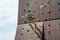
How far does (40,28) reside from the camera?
190 cm

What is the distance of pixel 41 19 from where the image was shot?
196 cm

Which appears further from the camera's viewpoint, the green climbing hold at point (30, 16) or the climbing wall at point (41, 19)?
the green climbing hold at point (30, 16)

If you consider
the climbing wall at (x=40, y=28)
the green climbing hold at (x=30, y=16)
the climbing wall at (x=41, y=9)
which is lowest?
the climbing wall at (x=40, y=28)

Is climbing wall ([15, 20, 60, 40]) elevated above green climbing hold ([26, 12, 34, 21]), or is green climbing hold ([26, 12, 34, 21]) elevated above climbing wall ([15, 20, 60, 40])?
green climbing hold ([26, 12, 34, 21])

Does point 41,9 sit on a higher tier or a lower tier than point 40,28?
higher

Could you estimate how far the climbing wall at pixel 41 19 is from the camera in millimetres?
1843

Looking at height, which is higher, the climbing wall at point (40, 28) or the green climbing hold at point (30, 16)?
the green climbing hold at point (30, 16)

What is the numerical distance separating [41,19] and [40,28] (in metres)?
0.10

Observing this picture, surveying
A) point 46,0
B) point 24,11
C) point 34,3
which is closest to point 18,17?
point 24,11

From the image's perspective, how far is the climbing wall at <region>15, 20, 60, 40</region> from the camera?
5.95ft

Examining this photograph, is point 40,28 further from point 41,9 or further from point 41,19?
point 41,9

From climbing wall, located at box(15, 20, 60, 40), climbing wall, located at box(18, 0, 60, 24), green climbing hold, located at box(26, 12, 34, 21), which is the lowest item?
climbing wall, located at box(15, 20, 60, 40)

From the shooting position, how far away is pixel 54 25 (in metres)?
1.86

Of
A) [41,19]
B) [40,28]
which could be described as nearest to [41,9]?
[41,19]
